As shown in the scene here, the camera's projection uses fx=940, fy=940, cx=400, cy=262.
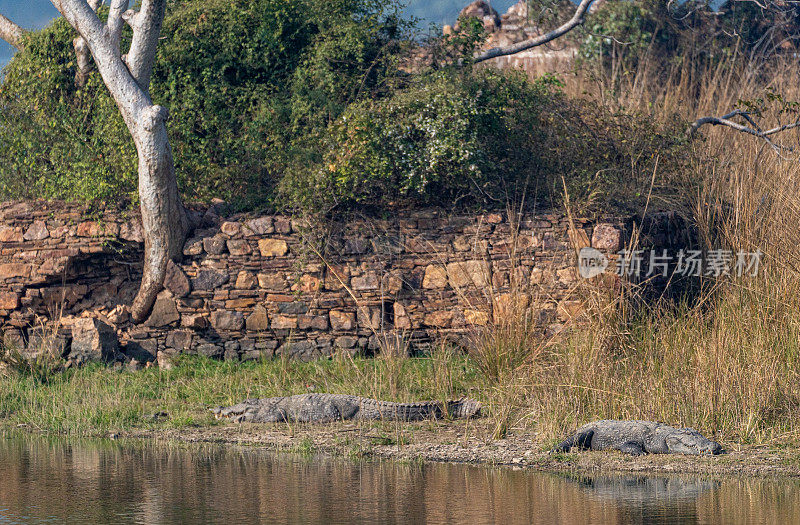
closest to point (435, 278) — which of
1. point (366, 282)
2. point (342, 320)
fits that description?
point (366, 282)

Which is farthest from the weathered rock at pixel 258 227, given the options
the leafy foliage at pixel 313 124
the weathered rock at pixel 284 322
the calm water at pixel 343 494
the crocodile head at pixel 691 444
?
the crocodile head at pixel 691 444

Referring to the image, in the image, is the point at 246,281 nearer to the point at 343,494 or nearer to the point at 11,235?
the point at 11,235

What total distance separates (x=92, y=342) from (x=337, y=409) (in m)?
4.57

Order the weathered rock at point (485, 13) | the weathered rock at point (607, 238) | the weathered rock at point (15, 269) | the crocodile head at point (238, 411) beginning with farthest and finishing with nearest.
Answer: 1. the weathered rock at point (485, 13)
2. the weathered rock at point (15, 269)
3. the weathered rock at point (607, 238)
4. the crocodile head at point (238, 411)

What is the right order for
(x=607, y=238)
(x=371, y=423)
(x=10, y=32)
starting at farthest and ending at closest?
(x=10, y=32) → (x=607, y=238) → (x=371, y=423)

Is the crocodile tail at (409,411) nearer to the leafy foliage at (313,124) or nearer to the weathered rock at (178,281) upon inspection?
the leafy foliage at (313,124)

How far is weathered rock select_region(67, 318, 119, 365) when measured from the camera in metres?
12.0

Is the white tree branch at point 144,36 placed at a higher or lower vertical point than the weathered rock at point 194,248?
higher

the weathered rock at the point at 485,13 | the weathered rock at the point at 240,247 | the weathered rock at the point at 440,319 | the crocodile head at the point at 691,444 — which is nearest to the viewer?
the crocodile head at the point at 691,444

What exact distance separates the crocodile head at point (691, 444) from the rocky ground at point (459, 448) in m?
0.07

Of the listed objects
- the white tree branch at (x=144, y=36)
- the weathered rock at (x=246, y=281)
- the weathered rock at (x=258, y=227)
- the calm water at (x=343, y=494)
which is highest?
the white tree branch at (x=144, y=36)

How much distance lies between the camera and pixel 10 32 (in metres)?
14.7

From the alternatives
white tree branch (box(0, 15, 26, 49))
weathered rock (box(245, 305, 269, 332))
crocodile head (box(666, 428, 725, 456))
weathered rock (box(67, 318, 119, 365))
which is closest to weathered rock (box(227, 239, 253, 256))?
weathered rock (box(245, 305, 269, 332))

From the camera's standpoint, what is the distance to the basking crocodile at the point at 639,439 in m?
7.38
